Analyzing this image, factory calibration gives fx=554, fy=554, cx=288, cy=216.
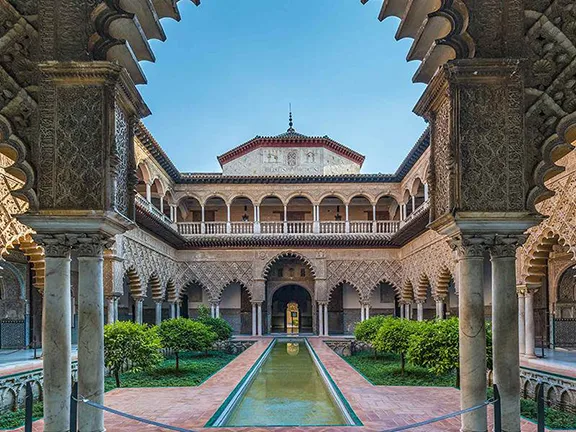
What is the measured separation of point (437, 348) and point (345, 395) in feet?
8.35

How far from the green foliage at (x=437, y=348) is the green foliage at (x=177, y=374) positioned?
5138 millimetres

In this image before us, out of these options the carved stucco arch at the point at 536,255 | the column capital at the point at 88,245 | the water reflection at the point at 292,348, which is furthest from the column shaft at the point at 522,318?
the column capital at the point at 88,245

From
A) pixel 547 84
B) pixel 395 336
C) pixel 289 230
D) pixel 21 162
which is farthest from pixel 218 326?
pixel 547 84

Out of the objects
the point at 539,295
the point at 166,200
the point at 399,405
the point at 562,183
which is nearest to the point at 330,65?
the point at 166,200

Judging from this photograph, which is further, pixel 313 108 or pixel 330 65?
pixel 313 108

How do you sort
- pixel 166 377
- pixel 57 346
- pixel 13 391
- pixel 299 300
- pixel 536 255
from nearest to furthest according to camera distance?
pixel 57 346
pixel 13 391
pixel 536 255
pixel 166 377
pixel 299 300

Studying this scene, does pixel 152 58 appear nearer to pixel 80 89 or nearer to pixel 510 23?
pixel 80 89

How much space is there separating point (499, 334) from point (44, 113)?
18.0 ft

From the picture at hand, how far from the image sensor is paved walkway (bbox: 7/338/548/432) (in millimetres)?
7852

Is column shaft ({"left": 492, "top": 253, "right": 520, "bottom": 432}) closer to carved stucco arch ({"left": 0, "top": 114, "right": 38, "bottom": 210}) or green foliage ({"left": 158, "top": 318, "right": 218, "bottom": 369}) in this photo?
carved stucco arch ({"left": 0, "top": 114, "right": 38, "bottom": 210})

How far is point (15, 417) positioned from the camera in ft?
31.6

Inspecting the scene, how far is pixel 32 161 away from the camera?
5988 mm

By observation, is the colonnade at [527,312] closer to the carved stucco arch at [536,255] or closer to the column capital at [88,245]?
the carved stucco arch at [536,255]

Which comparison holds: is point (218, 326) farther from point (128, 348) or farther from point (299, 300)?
point (299, 300)
